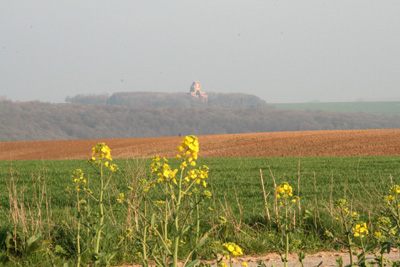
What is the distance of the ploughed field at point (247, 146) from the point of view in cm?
3316

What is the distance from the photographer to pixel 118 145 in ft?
151

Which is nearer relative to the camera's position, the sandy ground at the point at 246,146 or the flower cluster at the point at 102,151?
the flower cluster at the point at 102,151

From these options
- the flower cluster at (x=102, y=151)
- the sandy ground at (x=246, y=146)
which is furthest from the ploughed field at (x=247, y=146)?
the flower cluster at (x=102, y=151)

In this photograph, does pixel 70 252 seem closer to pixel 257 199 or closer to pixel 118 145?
pixel 257 199

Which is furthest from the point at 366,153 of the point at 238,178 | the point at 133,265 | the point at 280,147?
the point at 133,265

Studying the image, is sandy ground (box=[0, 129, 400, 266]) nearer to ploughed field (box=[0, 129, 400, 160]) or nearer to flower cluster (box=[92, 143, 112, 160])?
ploughed field (box=[0, 129, 400, 160])

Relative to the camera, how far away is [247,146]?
126 ft

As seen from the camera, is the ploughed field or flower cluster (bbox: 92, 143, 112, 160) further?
the ploughed field

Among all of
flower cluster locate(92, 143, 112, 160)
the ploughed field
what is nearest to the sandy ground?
the ploughed field

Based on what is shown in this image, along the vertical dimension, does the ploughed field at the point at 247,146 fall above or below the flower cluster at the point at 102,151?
below

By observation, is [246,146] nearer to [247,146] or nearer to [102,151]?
[247,146]

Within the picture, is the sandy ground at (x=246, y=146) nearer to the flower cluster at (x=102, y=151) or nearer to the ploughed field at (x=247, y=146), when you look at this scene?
the ploughed field at (x=247, y=146)

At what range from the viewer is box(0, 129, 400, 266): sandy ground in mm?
33188

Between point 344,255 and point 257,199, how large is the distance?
17.7 feet
